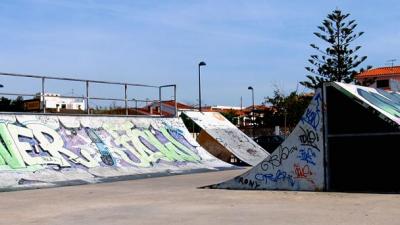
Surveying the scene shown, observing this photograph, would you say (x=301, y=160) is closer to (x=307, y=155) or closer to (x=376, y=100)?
(x=307, y=155)

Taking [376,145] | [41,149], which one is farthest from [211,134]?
[376,145]

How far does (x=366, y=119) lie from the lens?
44.3 feet

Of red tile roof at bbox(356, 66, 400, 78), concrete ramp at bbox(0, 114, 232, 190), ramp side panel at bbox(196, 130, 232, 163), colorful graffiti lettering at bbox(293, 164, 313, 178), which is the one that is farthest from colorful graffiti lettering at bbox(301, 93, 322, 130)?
red tile roof at bbox(356, 66, 400, 78)

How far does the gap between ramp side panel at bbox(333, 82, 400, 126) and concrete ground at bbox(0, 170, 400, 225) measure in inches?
76.8

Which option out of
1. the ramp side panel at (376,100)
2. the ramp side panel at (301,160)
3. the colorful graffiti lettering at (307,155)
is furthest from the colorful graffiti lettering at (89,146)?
the ramp side panel at (376,100)

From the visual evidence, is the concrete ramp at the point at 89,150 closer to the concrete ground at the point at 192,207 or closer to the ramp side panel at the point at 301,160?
the concrete ground at the point at 192,207

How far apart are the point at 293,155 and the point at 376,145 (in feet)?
6.57

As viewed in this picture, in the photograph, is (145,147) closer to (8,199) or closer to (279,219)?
(8,199)

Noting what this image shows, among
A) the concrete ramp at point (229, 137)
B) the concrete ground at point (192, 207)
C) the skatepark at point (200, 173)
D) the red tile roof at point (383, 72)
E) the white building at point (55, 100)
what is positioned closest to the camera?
the concrete ground at point (192, 207)

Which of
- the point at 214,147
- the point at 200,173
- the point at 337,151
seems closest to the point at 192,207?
the point at 337,151

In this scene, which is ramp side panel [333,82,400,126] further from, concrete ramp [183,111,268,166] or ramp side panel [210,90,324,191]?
concrete ramp [183,111,268,166]

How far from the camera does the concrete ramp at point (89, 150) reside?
1780 cm

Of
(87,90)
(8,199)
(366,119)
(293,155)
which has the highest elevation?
(87,90)

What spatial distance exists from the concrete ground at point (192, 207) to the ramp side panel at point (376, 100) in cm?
195
